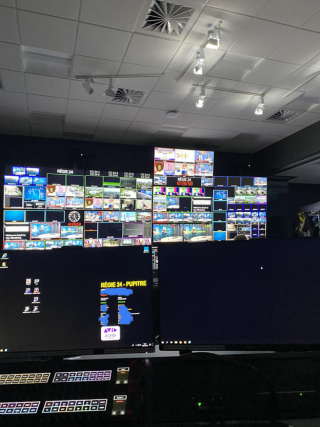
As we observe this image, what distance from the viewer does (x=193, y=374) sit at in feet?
3.29

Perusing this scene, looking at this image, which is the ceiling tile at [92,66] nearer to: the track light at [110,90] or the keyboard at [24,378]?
the track light at [110,90]

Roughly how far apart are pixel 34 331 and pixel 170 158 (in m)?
4.24

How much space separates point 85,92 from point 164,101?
1.03 m

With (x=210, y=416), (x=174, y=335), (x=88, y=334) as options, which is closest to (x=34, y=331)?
(x=88, y=334)

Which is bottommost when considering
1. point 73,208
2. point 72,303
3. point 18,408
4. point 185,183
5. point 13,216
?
point 18,408

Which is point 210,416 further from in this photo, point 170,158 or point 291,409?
point 170,158

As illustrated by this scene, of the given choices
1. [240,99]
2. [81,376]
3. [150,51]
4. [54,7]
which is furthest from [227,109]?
[81,376]

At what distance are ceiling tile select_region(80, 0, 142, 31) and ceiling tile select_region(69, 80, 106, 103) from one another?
3.53 feet

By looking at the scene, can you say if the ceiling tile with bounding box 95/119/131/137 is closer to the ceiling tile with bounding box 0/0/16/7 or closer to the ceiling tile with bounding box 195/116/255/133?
the ceiling tile with bounding box 195/116/255/133

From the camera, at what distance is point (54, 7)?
2.24 m

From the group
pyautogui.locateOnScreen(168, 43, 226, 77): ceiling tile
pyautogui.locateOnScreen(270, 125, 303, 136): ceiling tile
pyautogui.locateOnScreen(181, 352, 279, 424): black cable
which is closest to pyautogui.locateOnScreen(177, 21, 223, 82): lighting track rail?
pyautogui.locateOnScreen(168, 43, 226, 77): ceiling tile

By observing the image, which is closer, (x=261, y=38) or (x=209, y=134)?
(x=261, y=38)

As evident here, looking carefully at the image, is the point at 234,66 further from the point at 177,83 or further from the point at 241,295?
the point at 241,295

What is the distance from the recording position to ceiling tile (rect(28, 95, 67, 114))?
3809 millimetres
